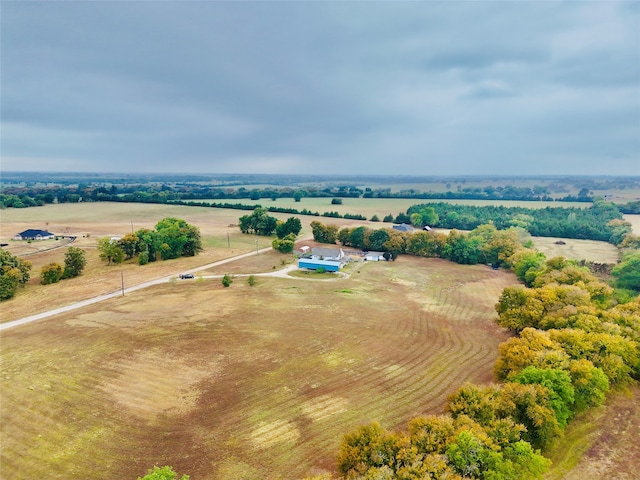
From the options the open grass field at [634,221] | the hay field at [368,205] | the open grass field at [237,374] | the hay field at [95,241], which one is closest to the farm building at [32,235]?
the hay field at [95,241]

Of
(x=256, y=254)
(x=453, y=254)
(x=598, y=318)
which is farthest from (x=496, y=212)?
(x=598, y=318)

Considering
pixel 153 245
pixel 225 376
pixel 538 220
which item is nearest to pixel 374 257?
pixel 153 245

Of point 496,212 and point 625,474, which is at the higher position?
point 496,212

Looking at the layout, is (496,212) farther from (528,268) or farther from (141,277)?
(141,277)

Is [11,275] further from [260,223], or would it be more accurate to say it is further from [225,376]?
[260,223]

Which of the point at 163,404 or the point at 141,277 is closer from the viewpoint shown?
the point at 163,404

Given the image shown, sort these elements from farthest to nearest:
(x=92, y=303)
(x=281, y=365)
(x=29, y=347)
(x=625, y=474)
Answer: (x=92, y=303), (x=29, y=347), (x=281, y=365), (x=625, y=474)
